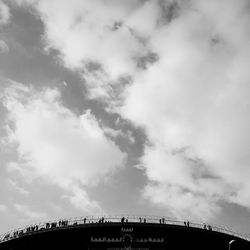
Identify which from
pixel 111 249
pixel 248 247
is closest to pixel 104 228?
pixel 111 249

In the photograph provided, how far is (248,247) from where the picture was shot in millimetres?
45625

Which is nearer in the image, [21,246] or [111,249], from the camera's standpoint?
[111,249]

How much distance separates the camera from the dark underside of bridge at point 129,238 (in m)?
44.6

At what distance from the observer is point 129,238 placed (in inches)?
1768

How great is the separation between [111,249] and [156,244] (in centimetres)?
579

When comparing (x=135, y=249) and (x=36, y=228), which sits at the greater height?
(x=36, y=228)

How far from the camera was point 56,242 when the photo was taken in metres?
45.9

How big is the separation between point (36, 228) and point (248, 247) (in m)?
28.4

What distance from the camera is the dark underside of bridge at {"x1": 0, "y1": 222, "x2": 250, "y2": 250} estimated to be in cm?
4456

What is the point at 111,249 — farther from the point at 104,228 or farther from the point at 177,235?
the point at 177,235

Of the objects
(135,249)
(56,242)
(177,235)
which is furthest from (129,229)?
(56,242)

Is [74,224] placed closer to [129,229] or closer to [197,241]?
[129,229]

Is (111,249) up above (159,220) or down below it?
below

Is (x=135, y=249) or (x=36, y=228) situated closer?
(x=135, y=249)
